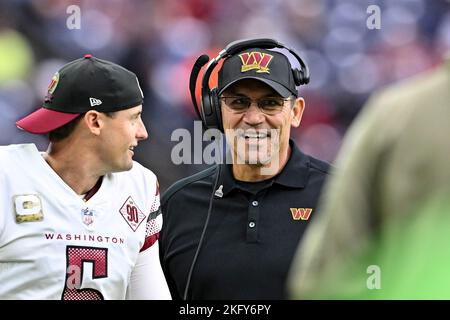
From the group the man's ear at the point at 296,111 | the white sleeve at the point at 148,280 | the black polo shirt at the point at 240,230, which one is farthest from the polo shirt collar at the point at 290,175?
the white sleeve at the point at 148,280

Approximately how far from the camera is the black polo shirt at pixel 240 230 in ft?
7.90

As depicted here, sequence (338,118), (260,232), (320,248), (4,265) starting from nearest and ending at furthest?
(320,248) → (4,265) → (260,232) → (338,118)

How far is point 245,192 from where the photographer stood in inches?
101

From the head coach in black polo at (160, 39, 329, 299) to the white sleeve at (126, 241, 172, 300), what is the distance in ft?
0.16

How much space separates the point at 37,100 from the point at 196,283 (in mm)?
3143

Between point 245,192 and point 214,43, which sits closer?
point 245,192

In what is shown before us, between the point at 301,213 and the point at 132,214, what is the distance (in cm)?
53

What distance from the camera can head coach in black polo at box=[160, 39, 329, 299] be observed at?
2.45 metres

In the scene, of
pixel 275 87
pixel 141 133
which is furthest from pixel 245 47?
pixel 141 133

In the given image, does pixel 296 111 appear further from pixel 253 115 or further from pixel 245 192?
pixel 245 192

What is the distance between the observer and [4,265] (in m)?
2.32
